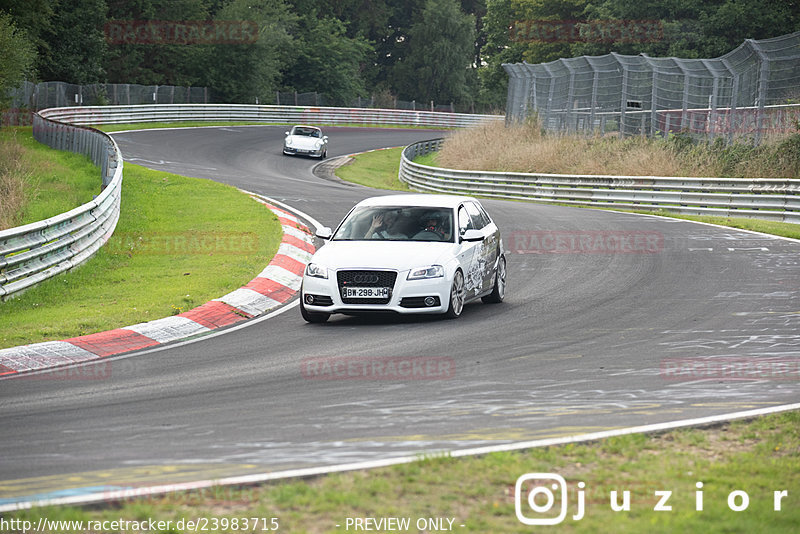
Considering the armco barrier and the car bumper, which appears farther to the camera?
the armco barrier

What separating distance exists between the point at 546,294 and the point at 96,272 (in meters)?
6.92

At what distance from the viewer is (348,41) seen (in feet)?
314

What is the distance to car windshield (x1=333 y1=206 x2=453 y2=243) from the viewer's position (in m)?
13.4

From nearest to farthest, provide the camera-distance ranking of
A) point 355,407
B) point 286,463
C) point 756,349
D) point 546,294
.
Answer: point 286,463 < point 355,407 < point 756,349 < point 546,294

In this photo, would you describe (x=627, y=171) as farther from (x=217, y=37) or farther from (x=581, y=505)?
(x=217, y=37)

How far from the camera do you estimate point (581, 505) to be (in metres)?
5.34

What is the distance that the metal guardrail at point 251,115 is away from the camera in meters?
55.7

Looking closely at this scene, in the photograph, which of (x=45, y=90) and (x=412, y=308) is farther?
(x=45, y=90)

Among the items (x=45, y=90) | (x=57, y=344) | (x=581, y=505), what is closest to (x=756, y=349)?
(x=581, y=505)

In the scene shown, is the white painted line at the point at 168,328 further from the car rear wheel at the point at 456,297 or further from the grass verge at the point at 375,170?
the grass verge at the point at 375,170

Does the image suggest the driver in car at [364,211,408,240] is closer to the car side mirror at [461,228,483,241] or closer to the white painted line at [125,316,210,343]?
the car side mirror at [461,228,483,241]

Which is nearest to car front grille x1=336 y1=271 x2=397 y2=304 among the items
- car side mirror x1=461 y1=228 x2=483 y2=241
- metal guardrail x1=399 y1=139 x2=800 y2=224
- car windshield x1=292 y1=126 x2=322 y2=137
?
car side mirror x1=461 y1=228 x2=483 y2=241

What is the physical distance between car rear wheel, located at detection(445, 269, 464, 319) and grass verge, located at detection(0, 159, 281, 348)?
3.36m

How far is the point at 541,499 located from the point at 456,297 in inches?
291
